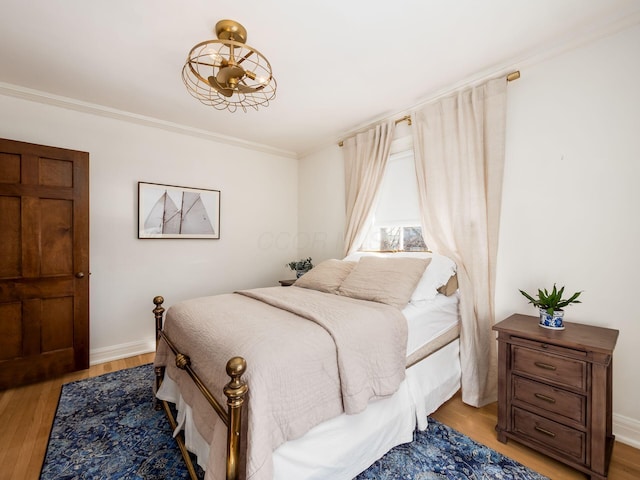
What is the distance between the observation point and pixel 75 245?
2.72m

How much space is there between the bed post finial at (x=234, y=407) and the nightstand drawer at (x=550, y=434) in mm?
1693

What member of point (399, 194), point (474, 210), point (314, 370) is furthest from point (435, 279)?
point (314, 370)

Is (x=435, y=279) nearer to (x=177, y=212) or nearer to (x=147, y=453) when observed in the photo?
(x=147, y=453)

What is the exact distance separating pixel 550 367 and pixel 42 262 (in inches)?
156

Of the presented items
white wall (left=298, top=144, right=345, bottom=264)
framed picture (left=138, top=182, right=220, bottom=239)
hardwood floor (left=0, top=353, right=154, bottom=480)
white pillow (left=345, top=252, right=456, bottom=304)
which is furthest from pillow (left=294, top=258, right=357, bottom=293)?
hardwood floor (left=0, top=353, right=154, bottom=480)

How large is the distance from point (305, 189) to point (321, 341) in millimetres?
3274

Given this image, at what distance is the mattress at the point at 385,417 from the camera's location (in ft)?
4.37

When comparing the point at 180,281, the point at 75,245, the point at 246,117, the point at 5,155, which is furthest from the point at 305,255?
the point at 5,155

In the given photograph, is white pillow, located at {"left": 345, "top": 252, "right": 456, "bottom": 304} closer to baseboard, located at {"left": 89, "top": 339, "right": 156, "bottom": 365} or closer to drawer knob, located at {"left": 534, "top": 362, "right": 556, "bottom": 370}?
drawer knob, located at {"left": 534, "top": 362, "right": 556, "bottom": 370}

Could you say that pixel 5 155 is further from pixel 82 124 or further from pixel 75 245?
pixel 75 245

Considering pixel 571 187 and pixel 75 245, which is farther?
pixel 75 245

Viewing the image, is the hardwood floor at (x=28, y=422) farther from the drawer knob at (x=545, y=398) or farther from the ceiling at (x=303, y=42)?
the drawer knob at (x=545, y=398)

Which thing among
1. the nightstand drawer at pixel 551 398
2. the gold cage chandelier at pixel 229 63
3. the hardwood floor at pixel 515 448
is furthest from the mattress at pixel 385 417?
the gold cage chandelier at pixel 229 63

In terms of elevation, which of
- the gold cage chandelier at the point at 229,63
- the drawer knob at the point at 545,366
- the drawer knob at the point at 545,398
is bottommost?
the drawer knob at the point at 545,398
